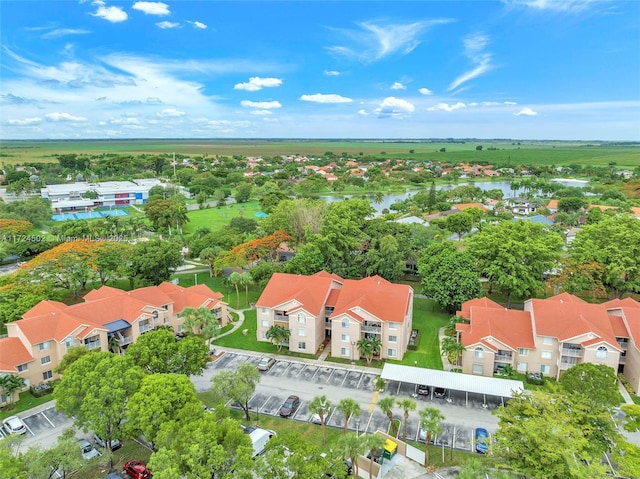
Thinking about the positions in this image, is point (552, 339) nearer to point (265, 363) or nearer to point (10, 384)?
point (265, 363)

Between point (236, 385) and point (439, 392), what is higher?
point (236, 385)

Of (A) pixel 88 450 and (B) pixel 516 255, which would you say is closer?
(A) pixel 88 450

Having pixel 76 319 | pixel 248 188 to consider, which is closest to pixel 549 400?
pixel 76 319

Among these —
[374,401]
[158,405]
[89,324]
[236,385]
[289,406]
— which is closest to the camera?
[158,405]

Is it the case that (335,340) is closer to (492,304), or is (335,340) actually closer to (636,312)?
(492,304)

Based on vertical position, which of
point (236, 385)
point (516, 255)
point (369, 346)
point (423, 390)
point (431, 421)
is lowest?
point (423, 390)

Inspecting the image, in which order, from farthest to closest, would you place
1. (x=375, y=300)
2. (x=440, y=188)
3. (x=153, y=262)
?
(x=440, y=188) → (x=153, y=262) → (x=375, y=300)

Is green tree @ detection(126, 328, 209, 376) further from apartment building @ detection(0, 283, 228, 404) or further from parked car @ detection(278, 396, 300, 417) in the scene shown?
apartment building @ detection(0, 283, 228, 404)

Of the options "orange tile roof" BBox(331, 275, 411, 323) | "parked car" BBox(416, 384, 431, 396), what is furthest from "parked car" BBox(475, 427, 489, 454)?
"orange tile roof" BBox(331, 275, 411, 323)

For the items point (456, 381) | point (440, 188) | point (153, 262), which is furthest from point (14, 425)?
point (440, 188)

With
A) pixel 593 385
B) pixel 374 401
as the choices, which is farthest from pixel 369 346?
pixel 593 385
